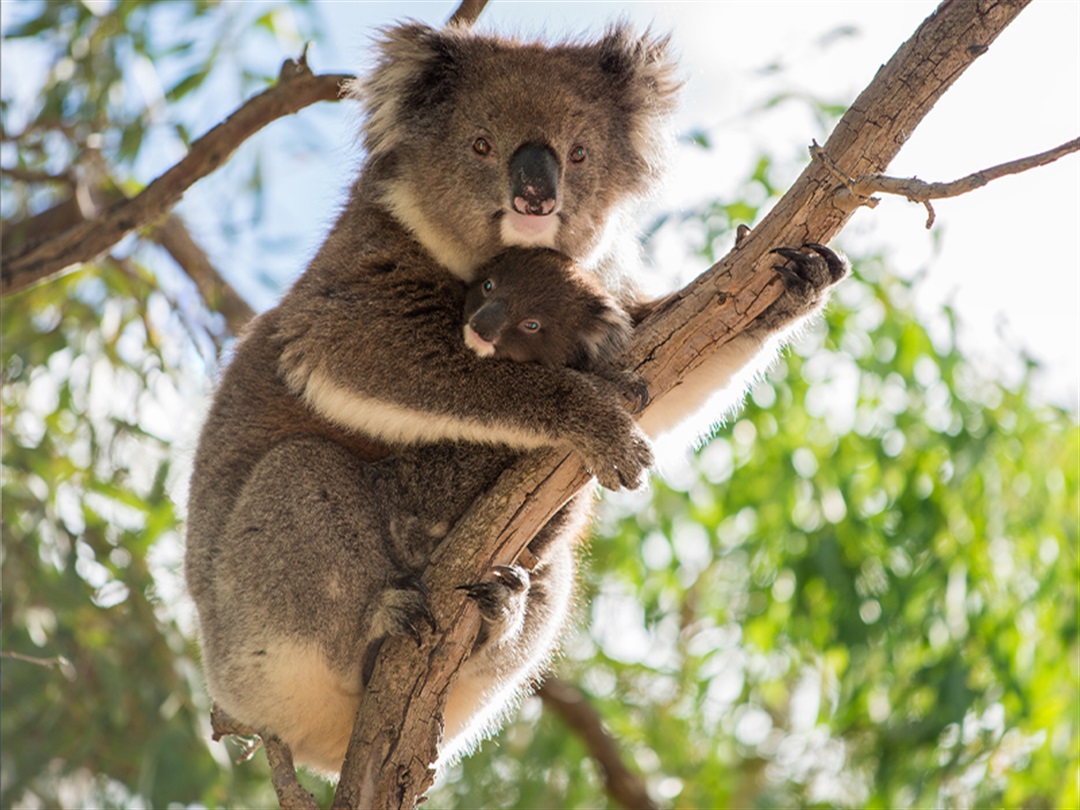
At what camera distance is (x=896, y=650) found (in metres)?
4.22

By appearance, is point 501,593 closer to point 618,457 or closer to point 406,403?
point 618,457

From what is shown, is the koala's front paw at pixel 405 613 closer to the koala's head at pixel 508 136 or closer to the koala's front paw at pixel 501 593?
the koala's front paw at pixel 501 593

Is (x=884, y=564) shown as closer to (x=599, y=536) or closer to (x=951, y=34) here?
(x=599, y=536)

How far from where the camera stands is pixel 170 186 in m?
3.77

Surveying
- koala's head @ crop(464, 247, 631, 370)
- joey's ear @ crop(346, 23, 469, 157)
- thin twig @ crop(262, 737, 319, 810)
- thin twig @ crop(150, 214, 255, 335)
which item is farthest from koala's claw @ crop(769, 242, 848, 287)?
thin twig @ crop(150, 214, 255, 335)

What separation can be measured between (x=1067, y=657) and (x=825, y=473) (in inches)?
38.3

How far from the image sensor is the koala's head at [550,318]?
8.88ft

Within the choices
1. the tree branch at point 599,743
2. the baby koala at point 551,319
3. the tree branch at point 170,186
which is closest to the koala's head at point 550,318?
the baby koala at point 551,319

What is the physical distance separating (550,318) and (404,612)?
70cm

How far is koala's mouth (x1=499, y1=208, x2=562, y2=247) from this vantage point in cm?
278

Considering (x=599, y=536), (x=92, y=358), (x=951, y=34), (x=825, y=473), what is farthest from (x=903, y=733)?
(x=92, y=358)

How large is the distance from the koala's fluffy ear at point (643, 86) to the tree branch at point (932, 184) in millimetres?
871

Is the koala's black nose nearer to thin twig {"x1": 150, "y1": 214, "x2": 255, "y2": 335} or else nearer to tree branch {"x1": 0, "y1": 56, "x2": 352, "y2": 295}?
tree branch {"x1": 0, "y1": 56, "x2": 352, "y2": 295}

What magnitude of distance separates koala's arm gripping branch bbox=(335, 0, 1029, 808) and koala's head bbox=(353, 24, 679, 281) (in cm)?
40
